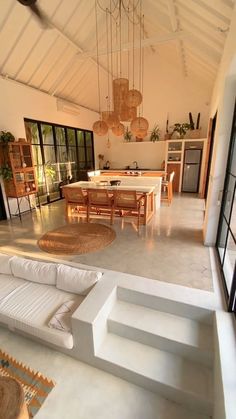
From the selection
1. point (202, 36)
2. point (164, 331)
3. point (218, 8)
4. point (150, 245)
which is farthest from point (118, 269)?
point (202, 36)

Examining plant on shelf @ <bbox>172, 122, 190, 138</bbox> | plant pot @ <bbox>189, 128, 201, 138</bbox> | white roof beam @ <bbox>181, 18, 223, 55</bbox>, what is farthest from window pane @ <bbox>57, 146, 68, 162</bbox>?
white roof beam @ <bbox>181, 18, 223, 55</bbox>

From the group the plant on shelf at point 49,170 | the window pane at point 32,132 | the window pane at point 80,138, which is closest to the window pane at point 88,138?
the window pane at point 80,138

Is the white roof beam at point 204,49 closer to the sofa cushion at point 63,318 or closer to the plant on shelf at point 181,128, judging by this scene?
the plant on shelf at point 181,128

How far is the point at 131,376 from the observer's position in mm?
1650

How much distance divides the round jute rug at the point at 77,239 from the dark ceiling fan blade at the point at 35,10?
3062 mm

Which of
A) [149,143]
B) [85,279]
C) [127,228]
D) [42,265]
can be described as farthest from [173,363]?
[149,143]

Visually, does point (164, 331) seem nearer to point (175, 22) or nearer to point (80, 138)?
point (175, 22)

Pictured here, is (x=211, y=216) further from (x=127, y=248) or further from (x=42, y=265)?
(x=42, y=265)

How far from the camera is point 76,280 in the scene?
7.30 feet

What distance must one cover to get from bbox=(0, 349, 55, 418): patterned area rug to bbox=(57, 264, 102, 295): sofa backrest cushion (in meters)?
0.74

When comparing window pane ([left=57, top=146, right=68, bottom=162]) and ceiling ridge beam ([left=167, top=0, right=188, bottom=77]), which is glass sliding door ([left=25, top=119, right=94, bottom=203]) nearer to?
window pane ([left=57, top=146, right=68, bottom=162])

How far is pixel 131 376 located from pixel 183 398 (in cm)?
40

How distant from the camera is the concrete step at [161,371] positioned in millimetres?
1496

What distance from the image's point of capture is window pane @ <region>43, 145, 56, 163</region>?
5989mm
